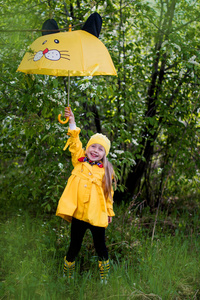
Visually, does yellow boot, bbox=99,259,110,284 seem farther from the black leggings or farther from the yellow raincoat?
the yellow raincoat

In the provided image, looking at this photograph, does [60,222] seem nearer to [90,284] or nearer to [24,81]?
[90,284]

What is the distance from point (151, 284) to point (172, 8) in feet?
11.2

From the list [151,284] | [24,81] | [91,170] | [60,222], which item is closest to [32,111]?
[24,81]

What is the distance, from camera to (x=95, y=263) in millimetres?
3205

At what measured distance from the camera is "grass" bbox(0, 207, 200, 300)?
8.36ft

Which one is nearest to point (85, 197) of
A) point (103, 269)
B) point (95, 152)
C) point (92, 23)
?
point (95, 152)

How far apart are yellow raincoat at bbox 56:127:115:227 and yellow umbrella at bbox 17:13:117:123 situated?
596 millimetres

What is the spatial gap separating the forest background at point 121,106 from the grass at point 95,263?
14cm

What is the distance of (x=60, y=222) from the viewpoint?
4250 millimetres

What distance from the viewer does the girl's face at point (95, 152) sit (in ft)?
9.43

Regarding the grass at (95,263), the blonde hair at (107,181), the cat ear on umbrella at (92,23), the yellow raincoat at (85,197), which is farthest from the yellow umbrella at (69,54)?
the grass at (95,263)

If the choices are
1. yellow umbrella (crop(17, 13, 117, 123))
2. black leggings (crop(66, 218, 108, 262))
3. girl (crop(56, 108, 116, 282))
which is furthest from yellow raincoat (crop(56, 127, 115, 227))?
yellow umbrella (crop(17, 13, 117, 123))

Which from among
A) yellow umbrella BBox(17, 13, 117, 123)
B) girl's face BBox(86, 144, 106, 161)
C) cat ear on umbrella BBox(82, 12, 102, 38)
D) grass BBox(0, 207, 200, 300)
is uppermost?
cat ear on umbrella BBox(82, 12, 102, 38)

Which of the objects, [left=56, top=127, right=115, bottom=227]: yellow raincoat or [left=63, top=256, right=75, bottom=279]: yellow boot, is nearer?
[left=56, top=127, right=115, bottom=227]: yellow raincoat
